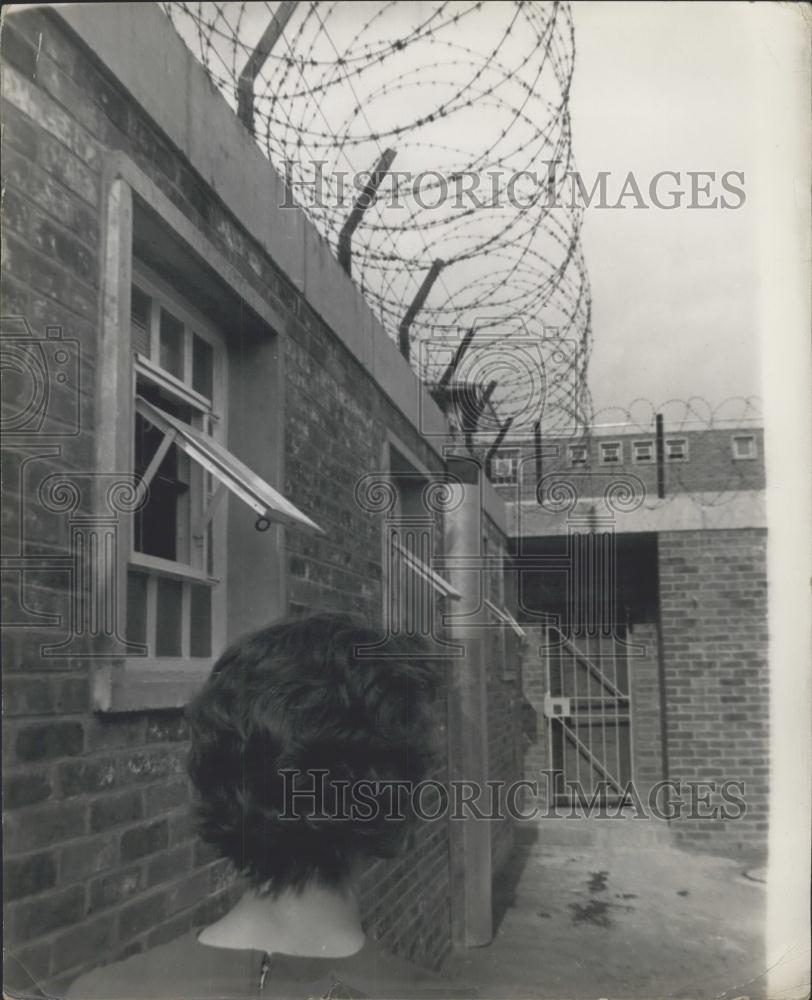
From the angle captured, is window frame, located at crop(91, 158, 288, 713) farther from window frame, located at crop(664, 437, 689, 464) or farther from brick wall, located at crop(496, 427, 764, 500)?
window frame, located at crop(664, 437, 689, 464)

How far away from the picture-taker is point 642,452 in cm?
241

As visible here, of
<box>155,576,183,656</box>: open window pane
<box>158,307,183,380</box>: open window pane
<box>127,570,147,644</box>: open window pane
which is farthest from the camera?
<box>158,307,183,380</box>: open window pane

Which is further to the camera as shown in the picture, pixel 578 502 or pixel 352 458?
pixel 352 458

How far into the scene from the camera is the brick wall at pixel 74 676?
189 cm

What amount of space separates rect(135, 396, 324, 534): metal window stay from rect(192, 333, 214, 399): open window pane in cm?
15

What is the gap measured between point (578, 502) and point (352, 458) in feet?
2.13

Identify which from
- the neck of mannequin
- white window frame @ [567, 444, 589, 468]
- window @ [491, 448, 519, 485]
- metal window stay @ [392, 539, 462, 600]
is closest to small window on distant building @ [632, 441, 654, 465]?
white window frame @ [567, 444, 589, 468]

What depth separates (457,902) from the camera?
8.95ft

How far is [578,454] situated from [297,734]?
1.10m

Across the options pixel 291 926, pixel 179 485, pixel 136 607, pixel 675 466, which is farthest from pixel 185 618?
pixel 675 466

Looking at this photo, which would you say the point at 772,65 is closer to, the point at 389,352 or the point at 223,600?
the point at 389,352

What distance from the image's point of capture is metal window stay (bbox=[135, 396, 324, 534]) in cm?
235

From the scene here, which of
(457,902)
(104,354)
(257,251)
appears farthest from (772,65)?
(457,902)

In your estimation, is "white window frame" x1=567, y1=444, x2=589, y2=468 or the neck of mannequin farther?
"white window frame" x1=567, y1=444, x2=589, y2=468
